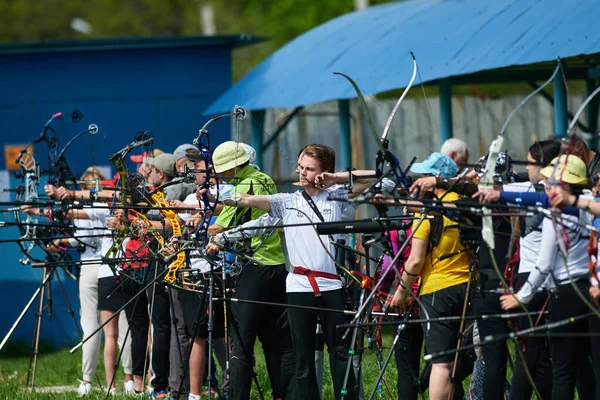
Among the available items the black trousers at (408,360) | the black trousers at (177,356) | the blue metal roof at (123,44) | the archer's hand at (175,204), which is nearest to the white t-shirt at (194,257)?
the archer's hand at (175,204)

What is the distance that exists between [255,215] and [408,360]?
133 cm

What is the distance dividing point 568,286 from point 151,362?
3.65 m

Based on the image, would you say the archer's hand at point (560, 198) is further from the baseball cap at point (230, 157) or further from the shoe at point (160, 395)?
the shoe at point (160, 395)

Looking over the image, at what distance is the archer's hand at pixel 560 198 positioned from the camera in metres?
5.01

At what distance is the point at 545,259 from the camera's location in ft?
18.2

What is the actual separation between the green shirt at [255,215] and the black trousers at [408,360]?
924 millimetres

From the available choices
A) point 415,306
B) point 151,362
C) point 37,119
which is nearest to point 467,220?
point 415,306

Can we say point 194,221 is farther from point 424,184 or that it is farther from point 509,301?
point 509,301

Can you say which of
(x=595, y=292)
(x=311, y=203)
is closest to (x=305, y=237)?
(x=311, y=203)

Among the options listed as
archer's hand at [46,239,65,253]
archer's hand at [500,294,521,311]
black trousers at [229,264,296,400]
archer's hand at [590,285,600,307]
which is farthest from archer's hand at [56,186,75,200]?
archer's hand at [590,285,600,307]

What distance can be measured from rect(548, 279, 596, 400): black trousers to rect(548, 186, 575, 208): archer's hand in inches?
29.0

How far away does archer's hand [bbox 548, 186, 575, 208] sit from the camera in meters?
5.01

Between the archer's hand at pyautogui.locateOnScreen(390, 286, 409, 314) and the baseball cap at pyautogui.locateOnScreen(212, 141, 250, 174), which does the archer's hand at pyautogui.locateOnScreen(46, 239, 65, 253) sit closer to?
the baseball cap at pyautogui.locateOnScreen(212, 141, 250, 174)

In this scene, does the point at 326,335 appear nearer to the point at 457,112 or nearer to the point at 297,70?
the point at 297,70
